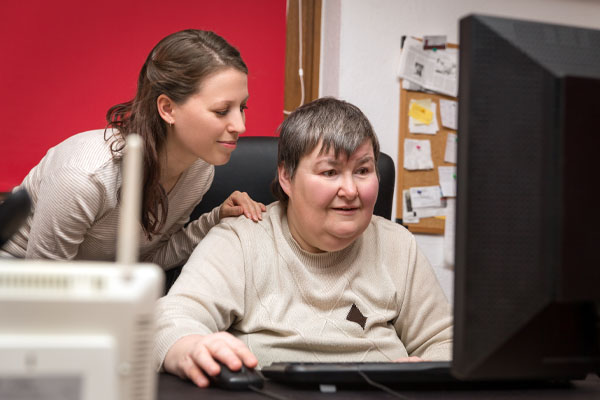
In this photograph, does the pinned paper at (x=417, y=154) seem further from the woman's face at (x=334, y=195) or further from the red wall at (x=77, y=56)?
the woman's face at (x=334, y=195)

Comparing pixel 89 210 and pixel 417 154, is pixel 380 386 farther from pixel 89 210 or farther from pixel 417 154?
pixel 417 154

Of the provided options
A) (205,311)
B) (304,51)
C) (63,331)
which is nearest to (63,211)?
(205,311)

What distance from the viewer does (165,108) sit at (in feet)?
5.41

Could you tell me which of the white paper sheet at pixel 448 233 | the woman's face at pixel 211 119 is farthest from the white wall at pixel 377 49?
the woman's face at pixel 211 119

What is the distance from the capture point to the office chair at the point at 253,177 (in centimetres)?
171

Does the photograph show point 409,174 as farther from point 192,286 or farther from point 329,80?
point 192,286

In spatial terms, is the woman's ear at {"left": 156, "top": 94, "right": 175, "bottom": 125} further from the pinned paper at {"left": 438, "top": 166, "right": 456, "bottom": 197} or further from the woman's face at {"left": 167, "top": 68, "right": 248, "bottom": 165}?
the pinned paper at {"left": 438, "top": 166, "right": 456, "bottom": 197}

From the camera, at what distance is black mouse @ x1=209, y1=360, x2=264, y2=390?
32.6 inches

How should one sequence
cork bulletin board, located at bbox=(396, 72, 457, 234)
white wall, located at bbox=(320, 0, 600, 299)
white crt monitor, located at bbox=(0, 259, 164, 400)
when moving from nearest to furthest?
1. white crt monitor, located at bbox=(0, 259, 164, 400)
2. white wall, located at bbox=(320, 0, 600, 299)
3. cork bulletin board, located at bbox=(396, 72, 457, 234)

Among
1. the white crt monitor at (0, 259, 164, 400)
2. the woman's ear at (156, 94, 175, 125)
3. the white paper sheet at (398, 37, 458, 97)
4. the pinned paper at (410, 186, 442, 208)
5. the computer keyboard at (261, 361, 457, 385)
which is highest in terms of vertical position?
the white paper sheet at (398, 37, 458, 97)

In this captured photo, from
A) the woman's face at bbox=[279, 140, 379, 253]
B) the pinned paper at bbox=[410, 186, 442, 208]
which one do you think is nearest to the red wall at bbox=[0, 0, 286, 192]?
the pinned paper at bbox=[410, 186, 442, 208]

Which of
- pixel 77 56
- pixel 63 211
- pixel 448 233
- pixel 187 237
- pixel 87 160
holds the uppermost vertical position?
pixel 77 56

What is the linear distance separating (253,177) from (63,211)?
517mm

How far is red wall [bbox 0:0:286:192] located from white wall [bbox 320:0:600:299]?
0.32 meters
